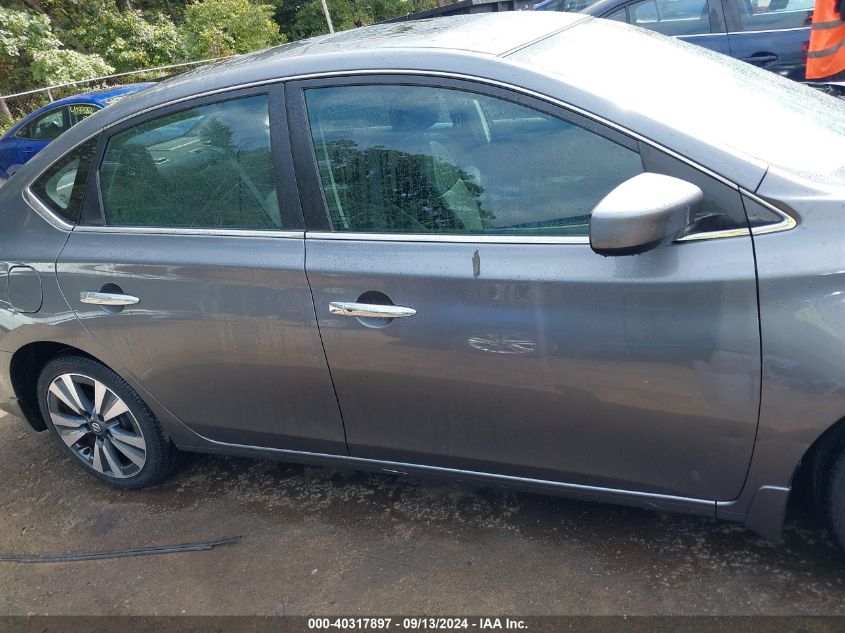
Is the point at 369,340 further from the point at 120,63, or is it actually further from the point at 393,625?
the point at 120,63

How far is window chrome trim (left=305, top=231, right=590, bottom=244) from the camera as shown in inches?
85.4

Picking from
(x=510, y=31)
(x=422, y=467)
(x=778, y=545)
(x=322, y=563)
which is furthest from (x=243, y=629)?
(x=510, y=31)

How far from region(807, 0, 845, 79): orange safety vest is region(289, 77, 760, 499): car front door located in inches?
182

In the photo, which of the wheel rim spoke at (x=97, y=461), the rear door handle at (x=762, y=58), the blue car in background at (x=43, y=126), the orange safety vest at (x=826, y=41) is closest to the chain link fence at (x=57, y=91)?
the blue car in background at (x=43, y=126)

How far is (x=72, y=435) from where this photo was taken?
129 inches

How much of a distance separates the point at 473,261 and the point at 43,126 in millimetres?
10324

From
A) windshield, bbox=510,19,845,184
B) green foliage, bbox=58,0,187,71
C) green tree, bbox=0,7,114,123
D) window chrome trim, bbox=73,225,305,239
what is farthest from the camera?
green foliage, bbox=58,0,187,71

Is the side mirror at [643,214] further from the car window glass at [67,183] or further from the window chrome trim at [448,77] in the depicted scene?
the car window glass at [67,183]

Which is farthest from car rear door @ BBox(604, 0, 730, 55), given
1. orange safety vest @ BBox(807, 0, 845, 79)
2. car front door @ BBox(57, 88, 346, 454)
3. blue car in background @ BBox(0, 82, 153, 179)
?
blue car in background @ BBox(0, 82, 153, 179)

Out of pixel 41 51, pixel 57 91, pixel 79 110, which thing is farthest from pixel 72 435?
pixel 41 51

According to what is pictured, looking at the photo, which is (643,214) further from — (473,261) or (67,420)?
(67,420)

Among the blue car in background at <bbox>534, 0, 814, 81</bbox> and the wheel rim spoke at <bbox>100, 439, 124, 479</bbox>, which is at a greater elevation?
the blue car in background at <bbox>534, 0, 814, 81</bbox>

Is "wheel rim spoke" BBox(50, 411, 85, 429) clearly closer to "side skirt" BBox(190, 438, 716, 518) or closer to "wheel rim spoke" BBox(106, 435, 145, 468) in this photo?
"wheel rim spoke" BBox(106, 435, 145, 468)

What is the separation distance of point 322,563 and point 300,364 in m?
0.74
